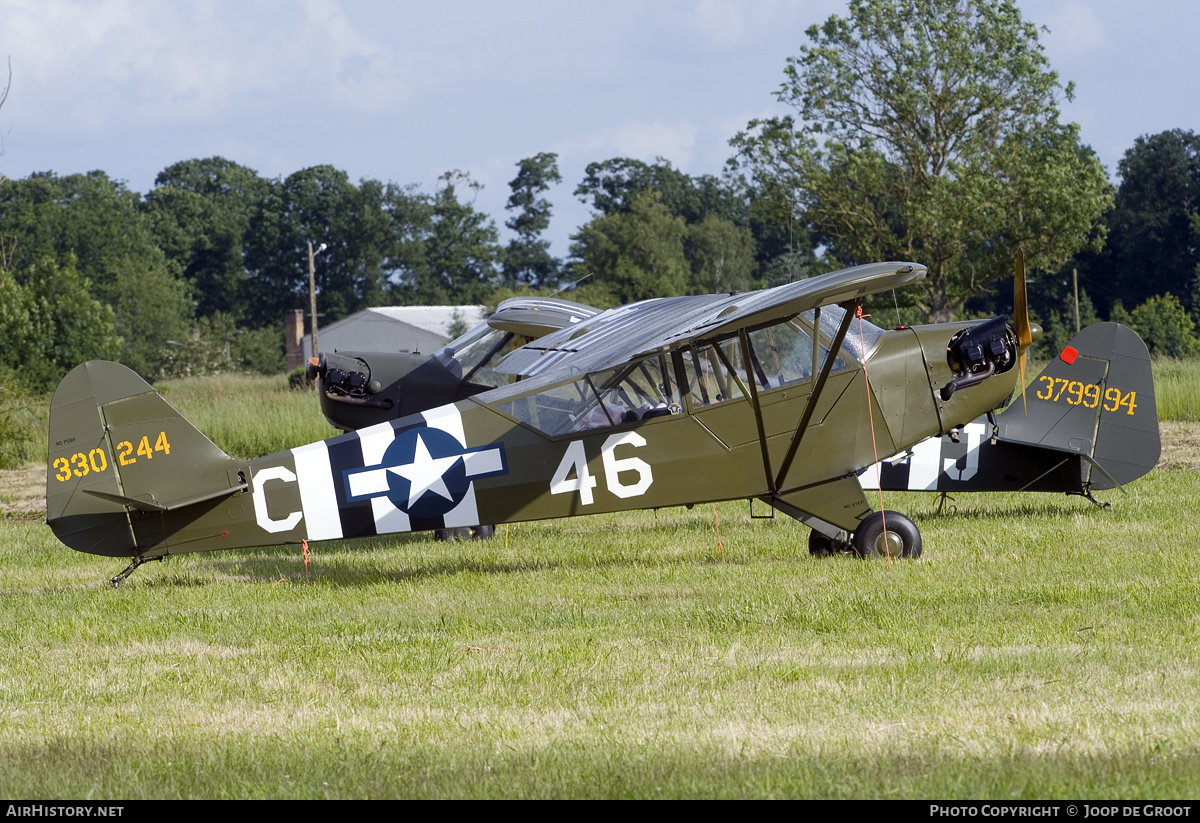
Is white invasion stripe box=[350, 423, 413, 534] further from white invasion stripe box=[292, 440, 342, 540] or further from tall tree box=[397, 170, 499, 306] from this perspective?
tall tree box=[397, 170, 499, 306]

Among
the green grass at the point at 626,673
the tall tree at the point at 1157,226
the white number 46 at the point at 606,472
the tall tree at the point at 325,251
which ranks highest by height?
the tall tree at the point at 325,251

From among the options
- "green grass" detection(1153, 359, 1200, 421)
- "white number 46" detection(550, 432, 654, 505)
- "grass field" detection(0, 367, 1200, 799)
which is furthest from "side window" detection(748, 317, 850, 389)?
"green grass" detection(1153, 359, 1200, 421)

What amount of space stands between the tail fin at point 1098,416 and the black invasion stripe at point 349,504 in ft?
18.4

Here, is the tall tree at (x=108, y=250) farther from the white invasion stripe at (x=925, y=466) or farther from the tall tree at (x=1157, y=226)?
the white invasion stripe at (x=925, y=466)

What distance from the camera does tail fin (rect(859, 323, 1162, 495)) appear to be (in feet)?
33.8

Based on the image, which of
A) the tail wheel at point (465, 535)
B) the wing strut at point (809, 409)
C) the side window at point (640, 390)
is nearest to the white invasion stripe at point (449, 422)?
the side window at point (640, 390)

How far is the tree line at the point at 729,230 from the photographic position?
1517 inches

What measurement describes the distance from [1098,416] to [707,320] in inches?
184

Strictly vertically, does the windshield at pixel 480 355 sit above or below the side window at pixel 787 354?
above

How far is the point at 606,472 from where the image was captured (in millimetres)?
8406

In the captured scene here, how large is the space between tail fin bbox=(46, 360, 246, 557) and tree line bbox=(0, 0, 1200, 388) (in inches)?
199

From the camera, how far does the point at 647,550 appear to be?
32.5 feet

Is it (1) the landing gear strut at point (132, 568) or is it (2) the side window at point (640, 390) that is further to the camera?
(2) the side window at point (640, 390)

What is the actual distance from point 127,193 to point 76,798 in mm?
104203
